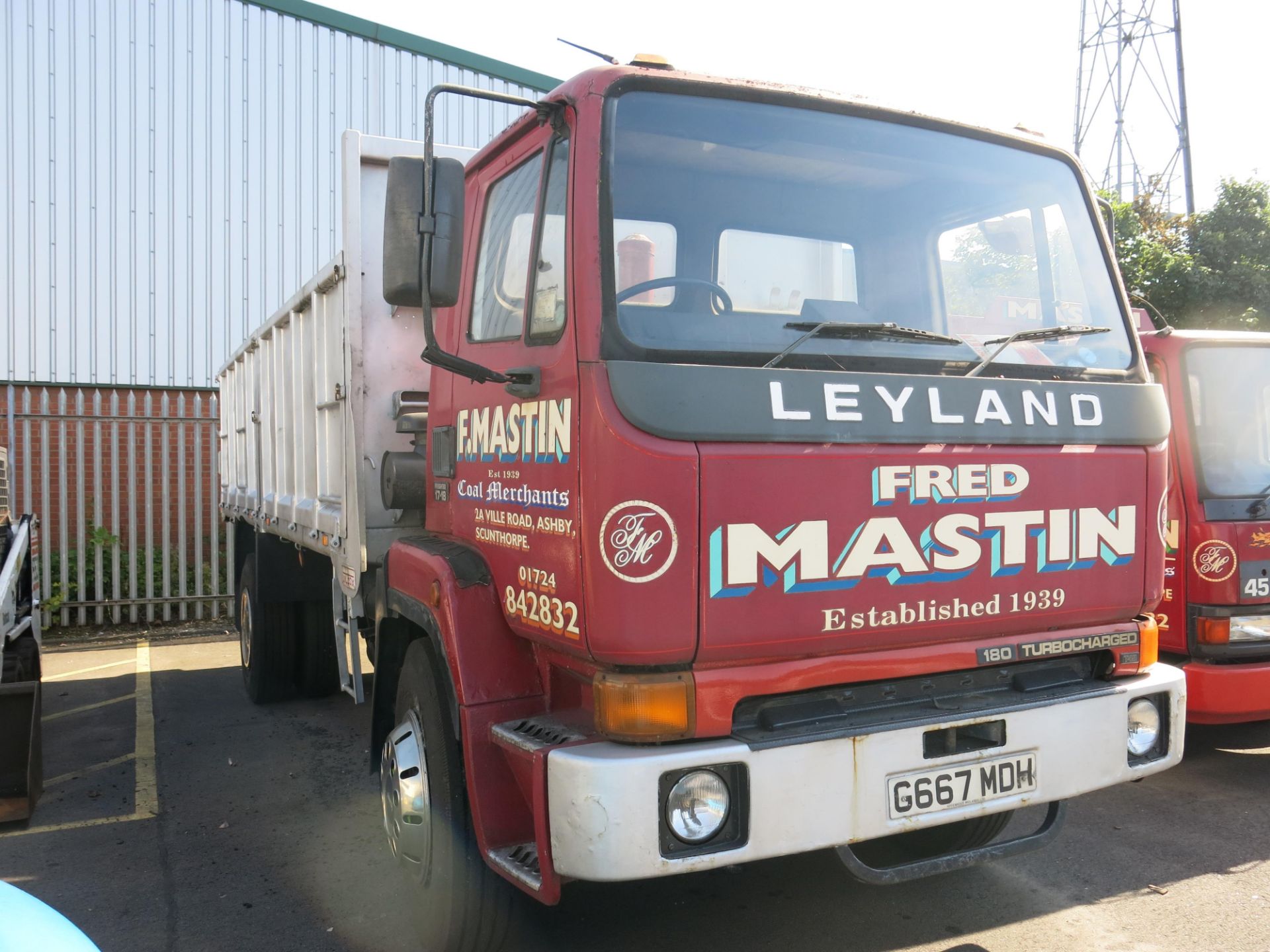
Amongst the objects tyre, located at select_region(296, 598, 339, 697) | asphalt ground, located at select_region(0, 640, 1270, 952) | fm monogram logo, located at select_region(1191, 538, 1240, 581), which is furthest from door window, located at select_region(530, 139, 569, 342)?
tyre, located at select_region(296, 598, 339, 697)

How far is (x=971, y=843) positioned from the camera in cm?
357

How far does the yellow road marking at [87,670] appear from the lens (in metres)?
7.71

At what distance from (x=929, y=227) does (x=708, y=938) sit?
2.26m

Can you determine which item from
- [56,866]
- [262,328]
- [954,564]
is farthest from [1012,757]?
[262,328]

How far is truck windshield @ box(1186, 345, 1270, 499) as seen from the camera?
4461 mm

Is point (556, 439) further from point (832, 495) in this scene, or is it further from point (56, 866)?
point (56, 866)

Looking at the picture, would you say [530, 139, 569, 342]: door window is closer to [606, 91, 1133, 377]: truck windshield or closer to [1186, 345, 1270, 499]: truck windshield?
[606, 91, 1133, 377]: truck windshield

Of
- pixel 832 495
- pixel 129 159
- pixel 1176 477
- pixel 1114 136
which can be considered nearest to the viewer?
pixel 832 495

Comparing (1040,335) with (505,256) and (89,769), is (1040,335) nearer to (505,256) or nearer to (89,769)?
(505,256)

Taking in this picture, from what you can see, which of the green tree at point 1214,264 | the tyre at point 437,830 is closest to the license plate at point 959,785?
the tyre at point 437,830

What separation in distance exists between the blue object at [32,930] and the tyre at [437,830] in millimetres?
1174

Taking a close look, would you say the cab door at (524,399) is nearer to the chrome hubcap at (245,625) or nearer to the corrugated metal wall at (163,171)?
the chrome hubcap at (245,625)

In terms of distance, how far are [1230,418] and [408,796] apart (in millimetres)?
3854

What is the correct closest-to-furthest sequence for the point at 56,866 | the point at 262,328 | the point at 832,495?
the point at 832,495
the point at 56,866
the point at 262,328
